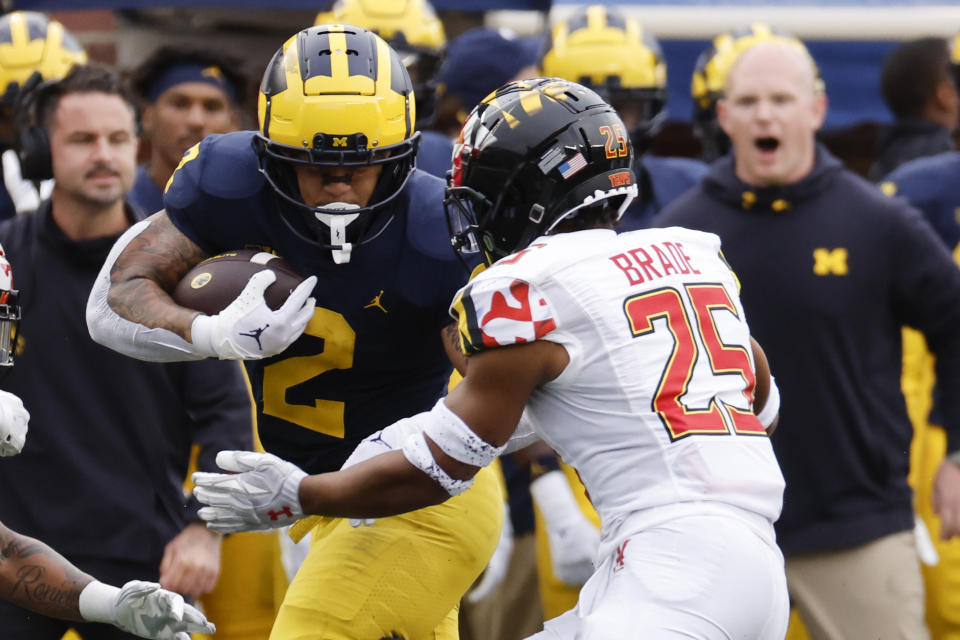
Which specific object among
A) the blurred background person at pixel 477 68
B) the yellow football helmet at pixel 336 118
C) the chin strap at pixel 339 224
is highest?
the yellow football helmet at pixel 336 118

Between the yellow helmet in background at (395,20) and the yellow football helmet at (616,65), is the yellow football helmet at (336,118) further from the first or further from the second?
the yellow helmet in background at (395,20)

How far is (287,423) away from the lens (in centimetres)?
396

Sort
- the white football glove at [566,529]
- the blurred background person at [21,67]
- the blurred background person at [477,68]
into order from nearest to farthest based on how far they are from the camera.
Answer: the white football glove at [566,529] < the blurred background person at [21,67] < the blurred background person at [477,68]

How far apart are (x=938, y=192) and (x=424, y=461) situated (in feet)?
10.2

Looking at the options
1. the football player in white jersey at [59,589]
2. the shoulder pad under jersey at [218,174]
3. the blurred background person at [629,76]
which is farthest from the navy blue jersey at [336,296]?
the blurred background person at [629,76]

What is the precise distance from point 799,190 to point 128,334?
2325mm

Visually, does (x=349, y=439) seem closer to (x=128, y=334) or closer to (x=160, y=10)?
(x=128, y=334)

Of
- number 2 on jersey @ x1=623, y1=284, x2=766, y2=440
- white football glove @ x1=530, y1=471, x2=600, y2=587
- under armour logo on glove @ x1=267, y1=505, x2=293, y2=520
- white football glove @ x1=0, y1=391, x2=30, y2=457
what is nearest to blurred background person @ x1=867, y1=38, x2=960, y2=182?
white football glove @ x1=530, y1=471, x2=600, y2=587

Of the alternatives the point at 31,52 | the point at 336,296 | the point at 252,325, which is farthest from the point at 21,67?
the point at 252,325

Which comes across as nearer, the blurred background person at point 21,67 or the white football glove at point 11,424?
the white football glove at point 11,424

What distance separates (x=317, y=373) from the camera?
3887 mm

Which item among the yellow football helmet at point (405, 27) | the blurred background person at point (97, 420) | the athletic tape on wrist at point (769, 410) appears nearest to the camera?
the athletic tape on wrist at point (769, 410)

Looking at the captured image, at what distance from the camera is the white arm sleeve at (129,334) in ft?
12.0

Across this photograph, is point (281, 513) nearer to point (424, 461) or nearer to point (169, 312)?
point (424, 461)
